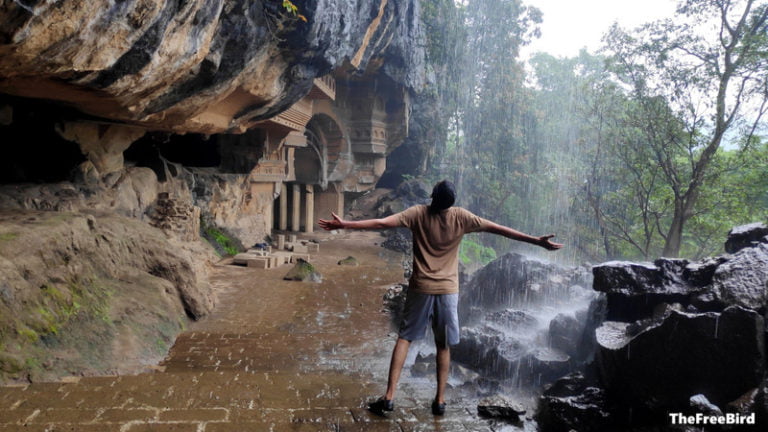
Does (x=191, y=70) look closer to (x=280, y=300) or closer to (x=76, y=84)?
(x=76, y=84)

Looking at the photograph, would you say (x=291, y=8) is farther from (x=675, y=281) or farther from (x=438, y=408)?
(x=675, y=281)

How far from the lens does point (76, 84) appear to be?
436 centimetres

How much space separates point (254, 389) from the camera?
3516 millimetres

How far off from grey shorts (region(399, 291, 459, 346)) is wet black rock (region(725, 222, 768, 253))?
433 centimetres

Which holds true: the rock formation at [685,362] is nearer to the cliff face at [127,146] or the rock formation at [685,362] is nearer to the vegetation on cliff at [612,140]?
the cliff face at [127,146]

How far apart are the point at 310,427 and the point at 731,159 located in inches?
534

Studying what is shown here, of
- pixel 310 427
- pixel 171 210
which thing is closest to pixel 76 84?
pixel 310 427

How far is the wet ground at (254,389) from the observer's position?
2848 millimetres

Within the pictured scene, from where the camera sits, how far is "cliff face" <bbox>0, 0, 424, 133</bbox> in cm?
336

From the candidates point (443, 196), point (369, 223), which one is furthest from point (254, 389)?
point (443, 196)

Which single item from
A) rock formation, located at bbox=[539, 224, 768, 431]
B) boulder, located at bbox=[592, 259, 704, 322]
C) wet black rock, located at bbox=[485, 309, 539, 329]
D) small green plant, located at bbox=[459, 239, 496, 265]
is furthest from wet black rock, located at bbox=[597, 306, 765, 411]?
small green plant, located at bbox=[459, 239, 496, 265]

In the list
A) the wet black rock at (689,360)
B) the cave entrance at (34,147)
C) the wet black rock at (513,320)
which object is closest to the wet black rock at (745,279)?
the wet black rock at (689,360)

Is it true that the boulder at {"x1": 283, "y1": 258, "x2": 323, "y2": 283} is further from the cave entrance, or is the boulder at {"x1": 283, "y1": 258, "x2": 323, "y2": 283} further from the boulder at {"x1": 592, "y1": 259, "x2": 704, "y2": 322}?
the boulder at {"x1": 592, "y1": 259, "x2": 704, "y2": 322}

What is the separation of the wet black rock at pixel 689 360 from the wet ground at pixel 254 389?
1.27 metres
